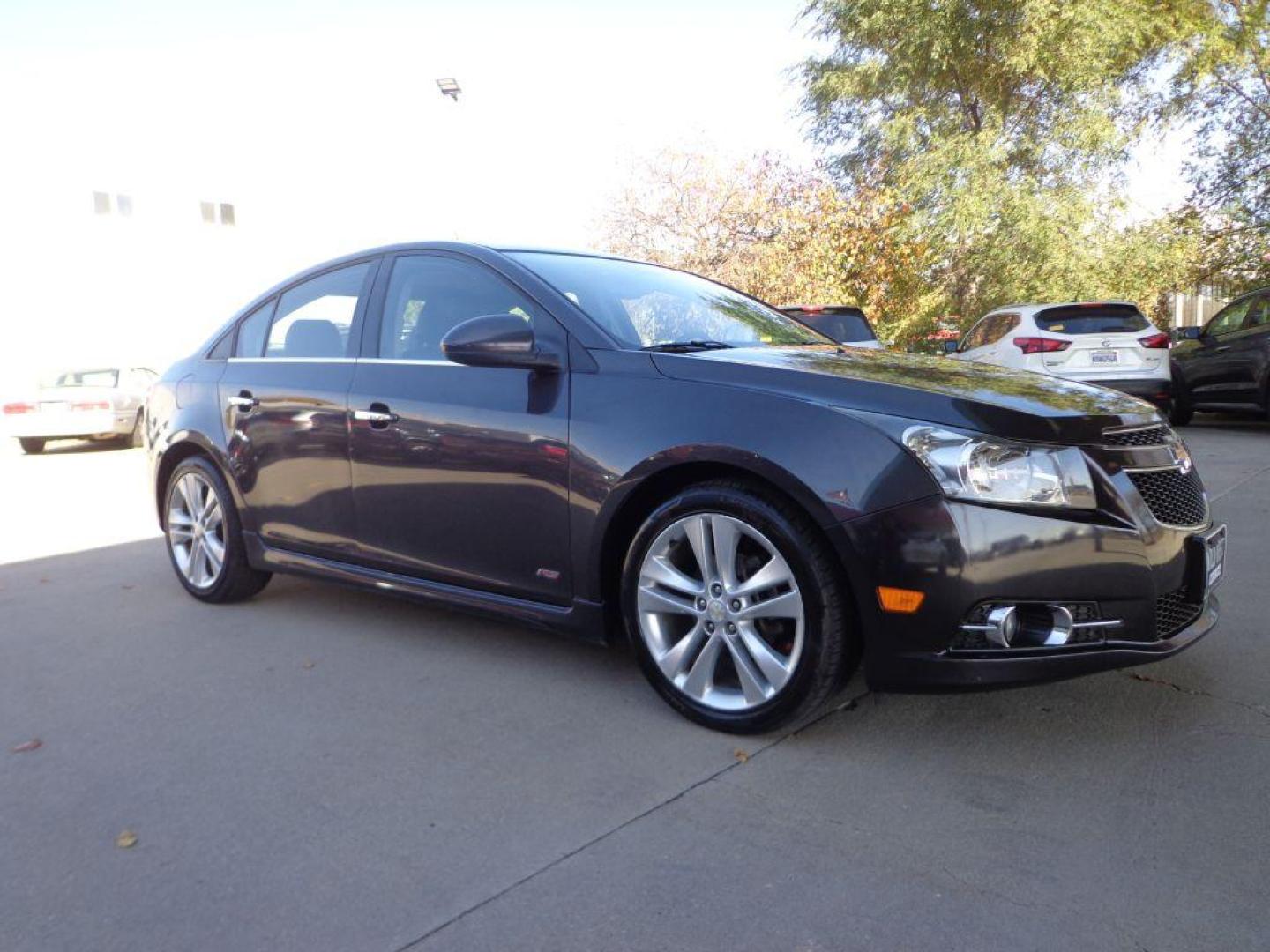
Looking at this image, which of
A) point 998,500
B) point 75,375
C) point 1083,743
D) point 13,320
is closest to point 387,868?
point 998,500

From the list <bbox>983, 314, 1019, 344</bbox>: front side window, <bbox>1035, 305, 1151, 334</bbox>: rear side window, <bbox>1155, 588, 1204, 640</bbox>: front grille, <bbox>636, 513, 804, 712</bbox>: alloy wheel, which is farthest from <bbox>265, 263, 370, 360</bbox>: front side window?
<bbox>983, 314, 1019, 344</bbox>: front side window

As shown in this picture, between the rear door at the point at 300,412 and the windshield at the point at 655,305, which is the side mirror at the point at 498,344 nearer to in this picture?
the windshield at the point at 655,305

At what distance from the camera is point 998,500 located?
290 centimetres

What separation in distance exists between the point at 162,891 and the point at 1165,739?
9.14ft

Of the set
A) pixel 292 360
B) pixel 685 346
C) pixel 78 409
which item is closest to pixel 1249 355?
pixel 685 346

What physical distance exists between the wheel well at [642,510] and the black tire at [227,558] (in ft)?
7.27

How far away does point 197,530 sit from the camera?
5281 millimetres

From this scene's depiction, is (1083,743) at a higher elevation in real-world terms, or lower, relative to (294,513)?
lower

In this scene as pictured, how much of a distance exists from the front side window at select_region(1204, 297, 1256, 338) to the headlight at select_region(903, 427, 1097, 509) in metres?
11.0

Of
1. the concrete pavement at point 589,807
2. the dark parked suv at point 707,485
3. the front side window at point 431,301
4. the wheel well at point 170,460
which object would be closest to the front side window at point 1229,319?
the concrete pavement at point 589,807

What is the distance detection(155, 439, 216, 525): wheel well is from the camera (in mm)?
5289

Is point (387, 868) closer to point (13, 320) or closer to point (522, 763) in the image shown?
point (522, 763)

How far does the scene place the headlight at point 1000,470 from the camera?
9.53 feet

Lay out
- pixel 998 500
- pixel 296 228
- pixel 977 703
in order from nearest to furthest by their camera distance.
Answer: pixel 998 500 < pixel 977 703 < pixel 296 228
